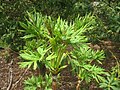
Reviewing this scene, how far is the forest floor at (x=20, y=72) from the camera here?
130 inches

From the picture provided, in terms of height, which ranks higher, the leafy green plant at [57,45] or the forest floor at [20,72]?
the leafy green plant at [57,45]

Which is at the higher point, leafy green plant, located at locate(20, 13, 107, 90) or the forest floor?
leafy green plant, located at locate(20, 13, 107, 90)

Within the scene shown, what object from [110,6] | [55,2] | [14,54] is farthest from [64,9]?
[14,54]

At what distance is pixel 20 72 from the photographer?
3.52 metres

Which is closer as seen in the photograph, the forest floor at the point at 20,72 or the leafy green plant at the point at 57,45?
the leafy green plant at the point at 57,45

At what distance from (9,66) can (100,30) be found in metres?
1.09

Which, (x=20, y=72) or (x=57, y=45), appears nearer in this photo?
(x=57, y=45)

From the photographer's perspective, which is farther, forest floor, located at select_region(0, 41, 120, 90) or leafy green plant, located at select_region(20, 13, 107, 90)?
forest floor, located at select_region(0, 41, 120, 90)

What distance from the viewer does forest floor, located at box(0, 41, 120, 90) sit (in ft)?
10.9

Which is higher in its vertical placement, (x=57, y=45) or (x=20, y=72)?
(x=57, y=45)

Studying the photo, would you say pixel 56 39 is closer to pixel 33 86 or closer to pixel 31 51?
pixel 31 51

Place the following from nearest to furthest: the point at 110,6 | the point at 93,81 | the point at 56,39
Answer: the point at 56,39 < the point at 93,81 < the point at 110,6

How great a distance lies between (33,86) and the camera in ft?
8.91

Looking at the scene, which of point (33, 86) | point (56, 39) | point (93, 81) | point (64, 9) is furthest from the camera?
point (64, 9)
